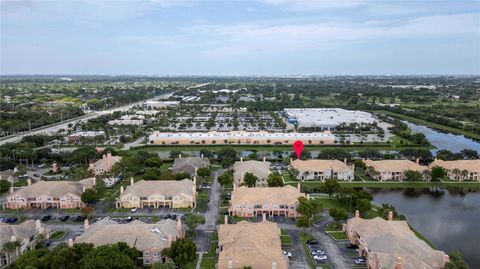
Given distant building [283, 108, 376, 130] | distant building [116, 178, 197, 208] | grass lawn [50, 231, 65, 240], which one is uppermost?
distant building [283, 108, 376, 130]

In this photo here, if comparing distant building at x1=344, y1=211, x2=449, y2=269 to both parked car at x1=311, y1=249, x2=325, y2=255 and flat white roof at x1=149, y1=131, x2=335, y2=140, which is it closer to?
parked car at x1=311, y1=249, x2=325, y2=255

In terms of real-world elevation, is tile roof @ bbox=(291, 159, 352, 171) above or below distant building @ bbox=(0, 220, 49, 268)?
above

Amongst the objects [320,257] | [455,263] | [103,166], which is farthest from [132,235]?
[103,166]

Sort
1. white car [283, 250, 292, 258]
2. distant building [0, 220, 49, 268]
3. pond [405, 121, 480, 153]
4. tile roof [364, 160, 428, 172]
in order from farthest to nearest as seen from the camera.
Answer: pond [405, 121, 480, 153]
tile roof [364, 160, 428, 172]
white car [283, 250, 292, 258]
distant building [0, 220, 49, 268]

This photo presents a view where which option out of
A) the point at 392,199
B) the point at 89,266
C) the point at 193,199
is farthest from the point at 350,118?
the point at 89,266

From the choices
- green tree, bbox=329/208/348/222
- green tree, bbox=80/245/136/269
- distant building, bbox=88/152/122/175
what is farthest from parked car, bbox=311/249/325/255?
distant building, bbox=88/152/122/175

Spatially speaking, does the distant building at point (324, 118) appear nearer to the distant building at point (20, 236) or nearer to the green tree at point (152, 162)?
the green tree at point (152, 162)

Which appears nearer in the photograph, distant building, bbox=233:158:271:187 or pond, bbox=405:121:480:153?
distant building, bbox=233:158:271:187

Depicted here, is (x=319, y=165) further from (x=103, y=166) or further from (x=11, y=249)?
(x=11, y=249)

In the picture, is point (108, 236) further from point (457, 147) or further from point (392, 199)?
point (457, 147)
